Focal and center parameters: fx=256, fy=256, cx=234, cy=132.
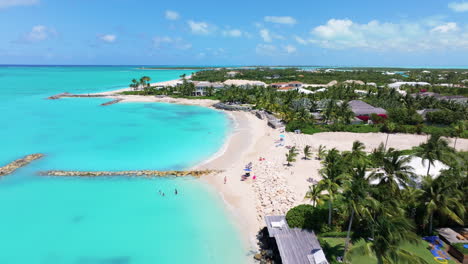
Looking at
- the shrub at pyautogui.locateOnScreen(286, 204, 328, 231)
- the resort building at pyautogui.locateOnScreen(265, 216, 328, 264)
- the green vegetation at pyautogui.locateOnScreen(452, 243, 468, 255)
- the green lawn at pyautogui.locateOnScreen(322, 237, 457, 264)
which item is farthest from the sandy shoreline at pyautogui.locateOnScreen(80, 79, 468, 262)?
the green vegetation at pyautogui.locateOnScreen(452, 243, 468, 255)

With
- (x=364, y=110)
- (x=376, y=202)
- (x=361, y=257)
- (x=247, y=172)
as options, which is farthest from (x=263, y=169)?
(x=364, y=110)

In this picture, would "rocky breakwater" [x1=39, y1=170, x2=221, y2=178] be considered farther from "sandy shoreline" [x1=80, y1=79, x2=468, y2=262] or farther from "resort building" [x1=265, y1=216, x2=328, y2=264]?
"resort building" [x1=265, y1=216, x2=328, y2=264]

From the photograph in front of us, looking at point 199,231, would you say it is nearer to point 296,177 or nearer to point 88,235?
point 88,235

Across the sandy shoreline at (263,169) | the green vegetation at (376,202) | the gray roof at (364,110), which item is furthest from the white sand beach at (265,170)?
the gray roof at (364,110)

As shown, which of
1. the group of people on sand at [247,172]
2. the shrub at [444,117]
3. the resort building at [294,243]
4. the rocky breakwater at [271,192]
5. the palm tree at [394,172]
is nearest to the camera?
the resort building at [294,243]

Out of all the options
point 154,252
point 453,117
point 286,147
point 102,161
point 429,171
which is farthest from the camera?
point 453,117

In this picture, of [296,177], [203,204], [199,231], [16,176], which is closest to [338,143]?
[296,177]

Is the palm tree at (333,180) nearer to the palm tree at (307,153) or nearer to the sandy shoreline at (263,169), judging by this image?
the sandy shoreline at (263,169)
